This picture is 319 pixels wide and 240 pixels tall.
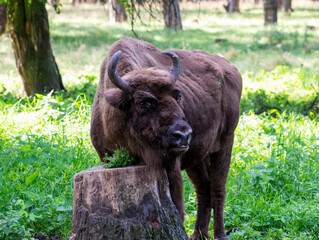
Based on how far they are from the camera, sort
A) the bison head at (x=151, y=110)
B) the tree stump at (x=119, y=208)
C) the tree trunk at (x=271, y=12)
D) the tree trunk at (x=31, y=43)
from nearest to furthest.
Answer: the tree stump at (x=119, y=208), the bison head at (x=151, y=110), the tree trunk at (x=31, y=43), the tree trunk at (x=271, y=12)

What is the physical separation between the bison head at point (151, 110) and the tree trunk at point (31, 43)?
21.5ft

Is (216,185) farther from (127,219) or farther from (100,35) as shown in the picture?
(100,35)

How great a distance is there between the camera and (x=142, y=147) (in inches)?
158

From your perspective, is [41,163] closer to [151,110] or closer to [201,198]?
[201,198]

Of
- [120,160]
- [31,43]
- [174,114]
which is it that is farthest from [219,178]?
[31,43]

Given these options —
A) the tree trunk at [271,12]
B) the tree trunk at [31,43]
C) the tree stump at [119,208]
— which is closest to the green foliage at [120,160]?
the tree stump at [119,208]

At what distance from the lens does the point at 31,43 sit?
1011 centimetres

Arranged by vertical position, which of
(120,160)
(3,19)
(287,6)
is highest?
(287,6)

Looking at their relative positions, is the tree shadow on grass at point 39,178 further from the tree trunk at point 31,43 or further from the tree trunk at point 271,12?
the tree trunk at point 271,12

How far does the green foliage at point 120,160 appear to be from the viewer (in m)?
3.91

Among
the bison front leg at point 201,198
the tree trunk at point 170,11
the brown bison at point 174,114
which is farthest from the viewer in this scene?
the tree trunk at point 170,11

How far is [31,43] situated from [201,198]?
633 centimetres

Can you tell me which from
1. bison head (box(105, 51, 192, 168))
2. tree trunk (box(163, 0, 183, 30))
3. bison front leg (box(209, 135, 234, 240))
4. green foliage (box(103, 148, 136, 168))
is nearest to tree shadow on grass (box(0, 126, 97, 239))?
green foliage (box(103, 148, 136, 168))

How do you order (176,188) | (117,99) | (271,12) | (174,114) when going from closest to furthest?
(174,114) < (117,99) < (176,188) < (271,12)
